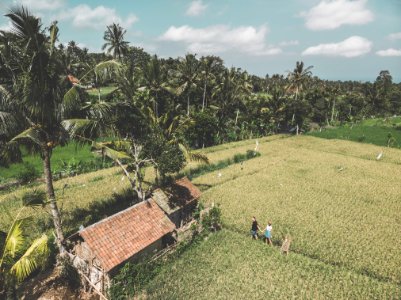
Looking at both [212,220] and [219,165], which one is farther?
[219,165]

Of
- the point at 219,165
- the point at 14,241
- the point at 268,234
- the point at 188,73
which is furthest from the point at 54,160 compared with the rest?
the point at 14,241

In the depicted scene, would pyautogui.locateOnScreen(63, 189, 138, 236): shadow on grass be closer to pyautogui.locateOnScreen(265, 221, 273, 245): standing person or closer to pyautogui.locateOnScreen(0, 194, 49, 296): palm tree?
pyautogui.locateOnScreen(0, 194, 49, 296): palm tree

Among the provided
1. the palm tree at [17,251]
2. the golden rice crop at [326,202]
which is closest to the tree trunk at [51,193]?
the palm tree at [17,251]

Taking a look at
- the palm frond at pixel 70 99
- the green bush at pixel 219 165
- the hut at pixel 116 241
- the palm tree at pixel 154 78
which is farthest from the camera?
the palm tree at pixel 154 78

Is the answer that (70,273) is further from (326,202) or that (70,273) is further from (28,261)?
(326,202)

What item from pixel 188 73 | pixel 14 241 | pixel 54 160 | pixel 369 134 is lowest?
pixel 54 160

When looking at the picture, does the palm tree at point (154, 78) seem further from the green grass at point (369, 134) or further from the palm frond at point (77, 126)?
the green grass at point (369, 134)

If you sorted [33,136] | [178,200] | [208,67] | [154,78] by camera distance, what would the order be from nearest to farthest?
[33,136] → [178,200] → [154,78] → [208,67]
